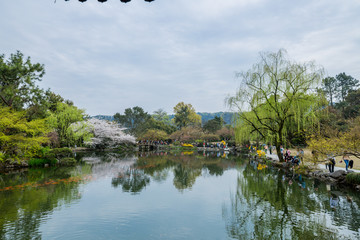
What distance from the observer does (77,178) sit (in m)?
12.2

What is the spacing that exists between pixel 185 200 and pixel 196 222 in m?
2.22

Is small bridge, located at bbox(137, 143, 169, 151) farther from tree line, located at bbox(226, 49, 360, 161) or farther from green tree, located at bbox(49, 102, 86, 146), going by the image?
tree line, located at bbox(226, 49, 360, 161)

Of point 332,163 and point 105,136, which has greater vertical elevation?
point 105,136

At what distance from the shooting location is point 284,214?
6801 mm

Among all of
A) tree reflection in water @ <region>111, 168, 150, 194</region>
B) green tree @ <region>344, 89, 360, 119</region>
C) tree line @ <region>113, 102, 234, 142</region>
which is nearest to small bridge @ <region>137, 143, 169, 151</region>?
tree line @ <region>113, 102, 234, 142</region>

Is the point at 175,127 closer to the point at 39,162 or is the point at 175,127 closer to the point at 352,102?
the point at 352,102

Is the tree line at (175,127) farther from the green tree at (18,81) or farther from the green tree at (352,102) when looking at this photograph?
the green tree at (18,81)

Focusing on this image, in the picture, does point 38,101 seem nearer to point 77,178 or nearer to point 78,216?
point 77,178

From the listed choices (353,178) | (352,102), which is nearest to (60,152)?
(353,178)

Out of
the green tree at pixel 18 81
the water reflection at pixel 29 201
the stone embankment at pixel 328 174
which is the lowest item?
the water reflection at pixel 29 201

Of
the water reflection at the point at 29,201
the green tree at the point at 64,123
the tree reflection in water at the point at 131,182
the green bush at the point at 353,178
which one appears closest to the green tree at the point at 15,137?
the water reflection at the point at 29,201

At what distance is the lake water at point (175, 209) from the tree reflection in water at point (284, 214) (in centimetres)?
2

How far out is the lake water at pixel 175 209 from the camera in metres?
5.53

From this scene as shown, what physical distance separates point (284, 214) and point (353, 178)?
5.40m
